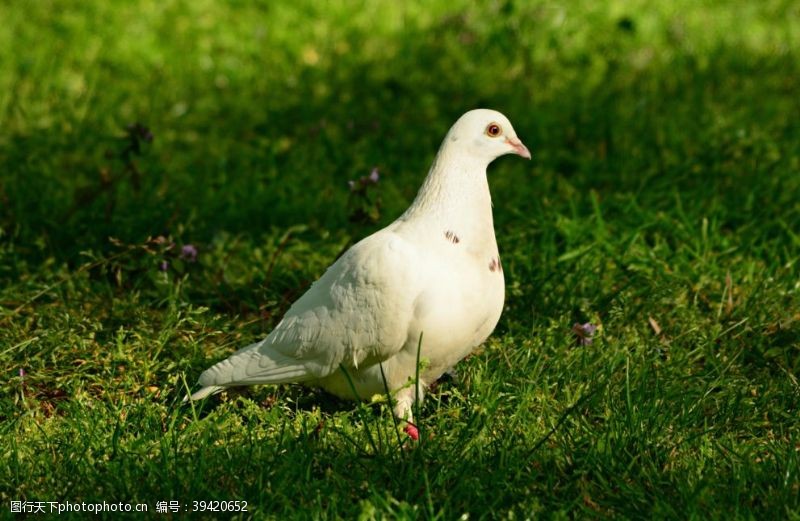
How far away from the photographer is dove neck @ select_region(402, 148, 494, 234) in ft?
10.2

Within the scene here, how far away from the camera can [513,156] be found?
5.47 metres

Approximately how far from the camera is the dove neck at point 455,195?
10.2 feet

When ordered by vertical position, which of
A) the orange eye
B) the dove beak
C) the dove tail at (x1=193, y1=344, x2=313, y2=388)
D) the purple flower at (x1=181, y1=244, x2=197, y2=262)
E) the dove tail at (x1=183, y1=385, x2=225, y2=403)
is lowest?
the dove tail at (x1=183, y1=385, x2=225, y2=403)

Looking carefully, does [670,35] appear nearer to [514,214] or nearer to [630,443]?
[514,214]

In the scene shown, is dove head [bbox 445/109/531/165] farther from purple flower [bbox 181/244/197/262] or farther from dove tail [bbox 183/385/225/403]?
purple flower [bbox 181/244/197/262]

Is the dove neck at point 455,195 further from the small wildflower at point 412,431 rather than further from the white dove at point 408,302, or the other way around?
the small wildflower at point 412,431

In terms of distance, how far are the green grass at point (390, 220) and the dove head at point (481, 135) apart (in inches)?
28.4

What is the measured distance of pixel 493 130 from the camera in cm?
325

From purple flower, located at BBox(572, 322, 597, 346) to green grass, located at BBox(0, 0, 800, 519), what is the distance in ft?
0.23

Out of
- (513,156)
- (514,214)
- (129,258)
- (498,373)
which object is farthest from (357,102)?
(498,373)

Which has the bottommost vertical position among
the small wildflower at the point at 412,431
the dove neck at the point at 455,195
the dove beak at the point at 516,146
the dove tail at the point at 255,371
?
the small wildflower at the point at 412,431

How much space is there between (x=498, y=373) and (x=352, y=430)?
606mm

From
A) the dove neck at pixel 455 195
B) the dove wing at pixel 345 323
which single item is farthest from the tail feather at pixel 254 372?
the dove neck at pixel 455 195

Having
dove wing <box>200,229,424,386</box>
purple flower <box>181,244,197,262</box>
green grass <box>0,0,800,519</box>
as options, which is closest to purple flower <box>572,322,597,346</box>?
green grass <box>0,0,800,519</box>
